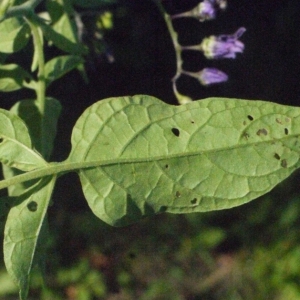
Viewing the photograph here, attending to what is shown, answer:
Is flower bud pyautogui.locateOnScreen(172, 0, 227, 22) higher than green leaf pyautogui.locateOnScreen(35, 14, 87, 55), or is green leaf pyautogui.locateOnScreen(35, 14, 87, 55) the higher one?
green leaf pyautogui.locateOnScreen(35, 14, 87, 55)

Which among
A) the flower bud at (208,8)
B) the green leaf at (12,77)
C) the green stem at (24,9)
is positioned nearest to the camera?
the green stem at (24,9)

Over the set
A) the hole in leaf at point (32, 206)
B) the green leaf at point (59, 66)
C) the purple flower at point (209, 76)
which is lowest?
the purple flower at point (209, 76)

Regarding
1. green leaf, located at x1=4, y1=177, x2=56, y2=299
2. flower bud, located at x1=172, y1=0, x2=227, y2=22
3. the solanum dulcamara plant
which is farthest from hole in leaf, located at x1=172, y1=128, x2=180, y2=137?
flower bud, located at x1=172, y1=0, x2=227, y2=22

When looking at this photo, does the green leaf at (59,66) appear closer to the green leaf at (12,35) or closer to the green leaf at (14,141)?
the green leaf at (12,35)

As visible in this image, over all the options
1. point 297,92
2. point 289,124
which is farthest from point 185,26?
point 289,124

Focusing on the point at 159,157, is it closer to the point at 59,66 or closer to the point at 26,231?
→ the point at 26,231

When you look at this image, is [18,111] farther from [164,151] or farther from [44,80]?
[164,151]

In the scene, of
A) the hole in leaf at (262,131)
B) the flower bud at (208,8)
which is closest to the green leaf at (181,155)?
the hole in leaf at (262,131)

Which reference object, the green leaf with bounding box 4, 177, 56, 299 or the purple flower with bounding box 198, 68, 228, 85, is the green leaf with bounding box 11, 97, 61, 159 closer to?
the green leaf with bounding box 4, 177, 56, 299
